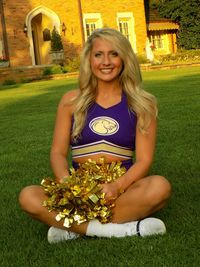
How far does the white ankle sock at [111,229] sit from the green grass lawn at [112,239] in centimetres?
5

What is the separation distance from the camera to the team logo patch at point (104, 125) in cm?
365

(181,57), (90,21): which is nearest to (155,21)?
(181,57)

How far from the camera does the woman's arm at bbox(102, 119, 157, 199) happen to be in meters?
3.54

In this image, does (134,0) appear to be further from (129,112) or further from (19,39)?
(129,112)

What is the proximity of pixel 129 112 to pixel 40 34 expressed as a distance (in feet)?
95.4

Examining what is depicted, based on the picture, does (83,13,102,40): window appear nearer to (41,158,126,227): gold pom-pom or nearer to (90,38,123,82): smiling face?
(90,38,123,82): smiling face

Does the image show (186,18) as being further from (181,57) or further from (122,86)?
(122,86)

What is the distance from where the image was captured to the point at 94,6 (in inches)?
1287

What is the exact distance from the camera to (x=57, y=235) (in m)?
3.52

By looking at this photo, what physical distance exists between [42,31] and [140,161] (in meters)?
29.1

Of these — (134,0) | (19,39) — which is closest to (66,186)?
(19,39)

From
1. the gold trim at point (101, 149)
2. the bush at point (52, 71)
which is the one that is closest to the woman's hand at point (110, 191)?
the gold trim at point (101, 149)

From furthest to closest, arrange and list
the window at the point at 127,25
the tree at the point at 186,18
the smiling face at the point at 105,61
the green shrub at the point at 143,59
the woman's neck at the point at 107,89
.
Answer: the tree at the point at 186,18
the window at the point at 127,25
the green shrub at the point at 143,59
the woman's neck at the point at 107,89
the smiling face at the point at 105,61

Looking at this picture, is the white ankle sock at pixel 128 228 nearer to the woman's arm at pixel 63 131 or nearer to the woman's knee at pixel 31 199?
the woman's knee at pixel 31 199
